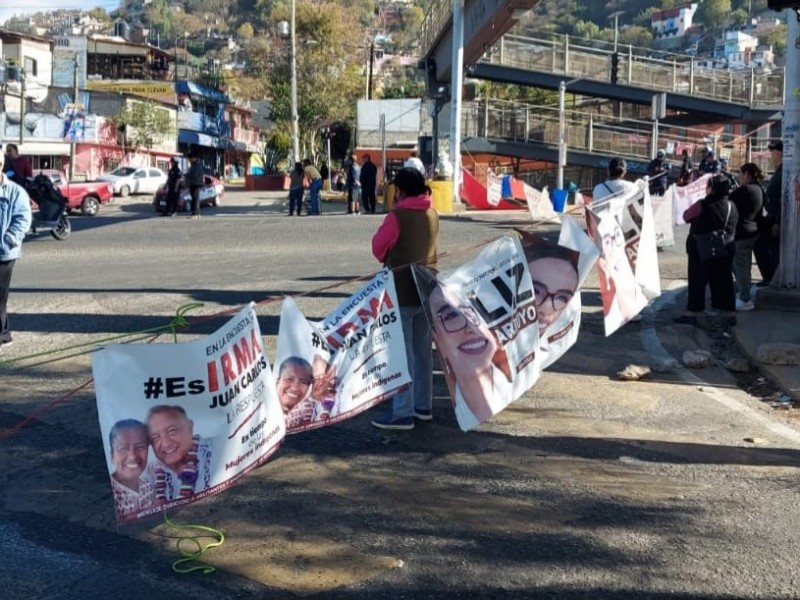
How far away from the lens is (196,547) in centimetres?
486

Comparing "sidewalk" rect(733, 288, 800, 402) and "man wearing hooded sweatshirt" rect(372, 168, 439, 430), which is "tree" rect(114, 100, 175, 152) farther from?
"man wearing hooded sweatshirt" rect(372, 168, 439, 430)

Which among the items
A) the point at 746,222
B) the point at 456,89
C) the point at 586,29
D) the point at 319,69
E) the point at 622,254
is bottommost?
the point at 622,254

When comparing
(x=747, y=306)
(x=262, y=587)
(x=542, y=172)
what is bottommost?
(x=262, y=587)

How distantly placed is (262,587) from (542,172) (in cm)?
3665

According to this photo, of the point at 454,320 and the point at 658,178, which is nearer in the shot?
the point at 454,320

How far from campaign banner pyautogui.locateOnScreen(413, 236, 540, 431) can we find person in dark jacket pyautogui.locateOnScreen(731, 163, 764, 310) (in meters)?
5.07

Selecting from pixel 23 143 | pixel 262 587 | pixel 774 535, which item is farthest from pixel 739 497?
pixel 23 143

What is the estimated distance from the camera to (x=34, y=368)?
8422 millimetres

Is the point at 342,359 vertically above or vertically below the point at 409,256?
below

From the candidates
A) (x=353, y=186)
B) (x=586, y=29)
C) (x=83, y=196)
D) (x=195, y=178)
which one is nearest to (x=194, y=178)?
(x=195, y=178)

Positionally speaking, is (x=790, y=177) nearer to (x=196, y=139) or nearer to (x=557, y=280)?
(x=557, y=280)

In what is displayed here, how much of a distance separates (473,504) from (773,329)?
5657 mm

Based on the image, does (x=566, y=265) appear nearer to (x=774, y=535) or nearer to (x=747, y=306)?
(x=774, y=535)

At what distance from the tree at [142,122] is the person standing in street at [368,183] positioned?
1458 inches
